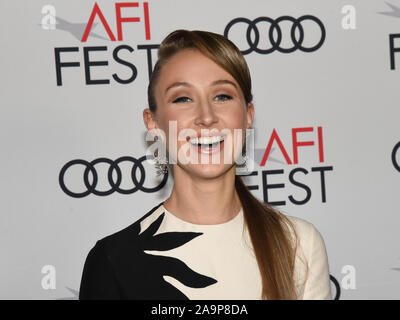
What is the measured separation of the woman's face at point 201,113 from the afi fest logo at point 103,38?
20.9 inches

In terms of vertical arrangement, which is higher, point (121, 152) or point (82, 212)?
point (121, 152)

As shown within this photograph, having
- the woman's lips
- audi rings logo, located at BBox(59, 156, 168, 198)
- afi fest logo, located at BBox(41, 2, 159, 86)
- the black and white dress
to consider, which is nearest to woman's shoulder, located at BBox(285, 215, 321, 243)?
the black and white dress

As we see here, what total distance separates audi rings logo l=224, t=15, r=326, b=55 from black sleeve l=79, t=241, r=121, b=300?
837 mm

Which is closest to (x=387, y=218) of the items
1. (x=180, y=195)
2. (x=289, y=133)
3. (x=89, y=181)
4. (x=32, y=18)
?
(x=289, y=133)

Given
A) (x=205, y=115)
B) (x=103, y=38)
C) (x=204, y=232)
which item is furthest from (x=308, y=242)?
(x=103, y=38)

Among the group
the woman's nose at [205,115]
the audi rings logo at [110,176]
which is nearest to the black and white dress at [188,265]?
the woman's nose at [205,115]

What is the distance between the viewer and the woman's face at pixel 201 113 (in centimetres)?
109

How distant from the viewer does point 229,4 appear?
1.64 meters

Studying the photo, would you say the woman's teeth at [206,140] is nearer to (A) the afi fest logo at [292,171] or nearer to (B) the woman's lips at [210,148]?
(B) the woman's lips at [210,148]

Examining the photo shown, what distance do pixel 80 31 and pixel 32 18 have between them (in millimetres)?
154

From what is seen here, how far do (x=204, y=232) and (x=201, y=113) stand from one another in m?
0.26

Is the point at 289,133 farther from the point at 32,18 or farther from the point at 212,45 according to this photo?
the point at 32,18

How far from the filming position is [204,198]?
1.14 m
